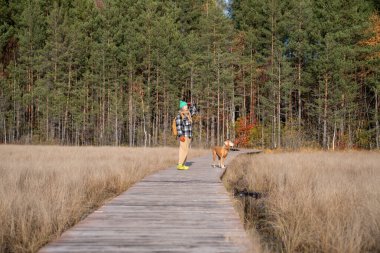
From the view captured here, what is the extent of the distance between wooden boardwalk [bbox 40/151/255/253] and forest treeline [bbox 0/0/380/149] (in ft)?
85.8

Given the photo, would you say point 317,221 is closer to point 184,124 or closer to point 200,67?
point 184,124

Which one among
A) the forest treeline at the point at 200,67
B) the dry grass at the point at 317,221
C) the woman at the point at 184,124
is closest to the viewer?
the dry grass at the point at 317,221

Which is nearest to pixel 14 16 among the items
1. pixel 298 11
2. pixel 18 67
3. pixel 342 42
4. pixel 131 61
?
pixel 18 67

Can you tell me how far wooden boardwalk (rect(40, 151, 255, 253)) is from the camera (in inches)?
136

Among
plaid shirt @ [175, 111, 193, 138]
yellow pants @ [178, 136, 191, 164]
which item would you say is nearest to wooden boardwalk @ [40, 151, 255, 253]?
yellow pants @ [178, 136, 191, 164]

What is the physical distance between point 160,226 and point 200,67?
1260 inches

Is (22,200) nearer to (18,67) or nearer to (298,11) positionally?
(298,11)

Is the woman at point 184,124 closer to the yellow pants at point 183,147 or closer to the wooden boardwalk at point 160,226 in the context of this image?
the yellow pants at point 183,147

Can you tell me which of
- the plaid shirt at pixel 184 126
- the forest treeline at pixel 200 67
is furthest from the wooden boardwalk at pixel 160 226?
the forest treeline at pixel 200 67

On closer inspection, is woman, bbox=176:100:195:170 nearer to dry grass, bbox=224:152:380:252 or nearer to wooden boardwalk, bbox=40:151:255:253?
dry grass, bbox=224:152:380:252

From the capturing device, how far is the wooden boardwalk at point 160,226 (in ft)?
11.3

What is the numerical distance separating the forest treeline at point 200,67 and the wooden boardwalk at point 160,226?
26165mm

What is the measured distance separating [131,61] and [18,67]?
14.1 meters

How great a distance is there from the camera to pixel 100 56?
37688 millimetres
